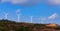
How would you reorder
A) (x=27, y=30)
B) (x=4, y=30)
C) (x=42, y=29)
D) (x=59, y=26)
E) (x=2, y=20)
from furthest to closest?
(x=59, y=26) < (x=2, y=20) < (x=42, y=29) < (x=27, y=30) < (x=4, y=30)

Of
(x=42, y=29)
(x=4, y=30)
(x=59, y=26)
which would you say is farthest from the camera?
(x=59, y=26)

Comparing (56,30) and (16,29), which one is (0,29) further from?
(56,30)

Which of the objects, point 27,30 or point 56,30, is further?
point 56,30

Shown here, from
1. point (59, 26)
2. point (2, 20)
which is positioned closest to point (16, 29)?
point (2, 20)

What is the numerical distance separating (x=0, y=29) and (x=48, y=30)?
15.6 metres

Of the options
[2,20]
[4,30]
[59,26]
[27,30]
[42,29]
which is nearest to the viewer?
[4,30]

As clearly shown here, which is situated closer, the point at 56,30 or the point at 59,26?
the point at 56,30

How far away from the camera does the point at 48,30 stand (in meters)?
58.8

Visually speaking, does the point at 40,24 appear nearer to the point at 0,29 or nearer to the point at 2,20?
the point at 2,20

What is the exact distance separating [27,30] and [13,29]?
11.4 ft

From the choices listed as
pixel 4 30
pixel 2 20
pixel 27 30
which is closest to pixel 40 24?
pixel 2 20

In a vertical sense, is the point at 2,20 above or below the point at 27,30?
above

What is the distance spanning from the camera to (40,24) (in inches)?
2709

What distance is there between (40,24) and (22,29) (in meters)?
18.3
